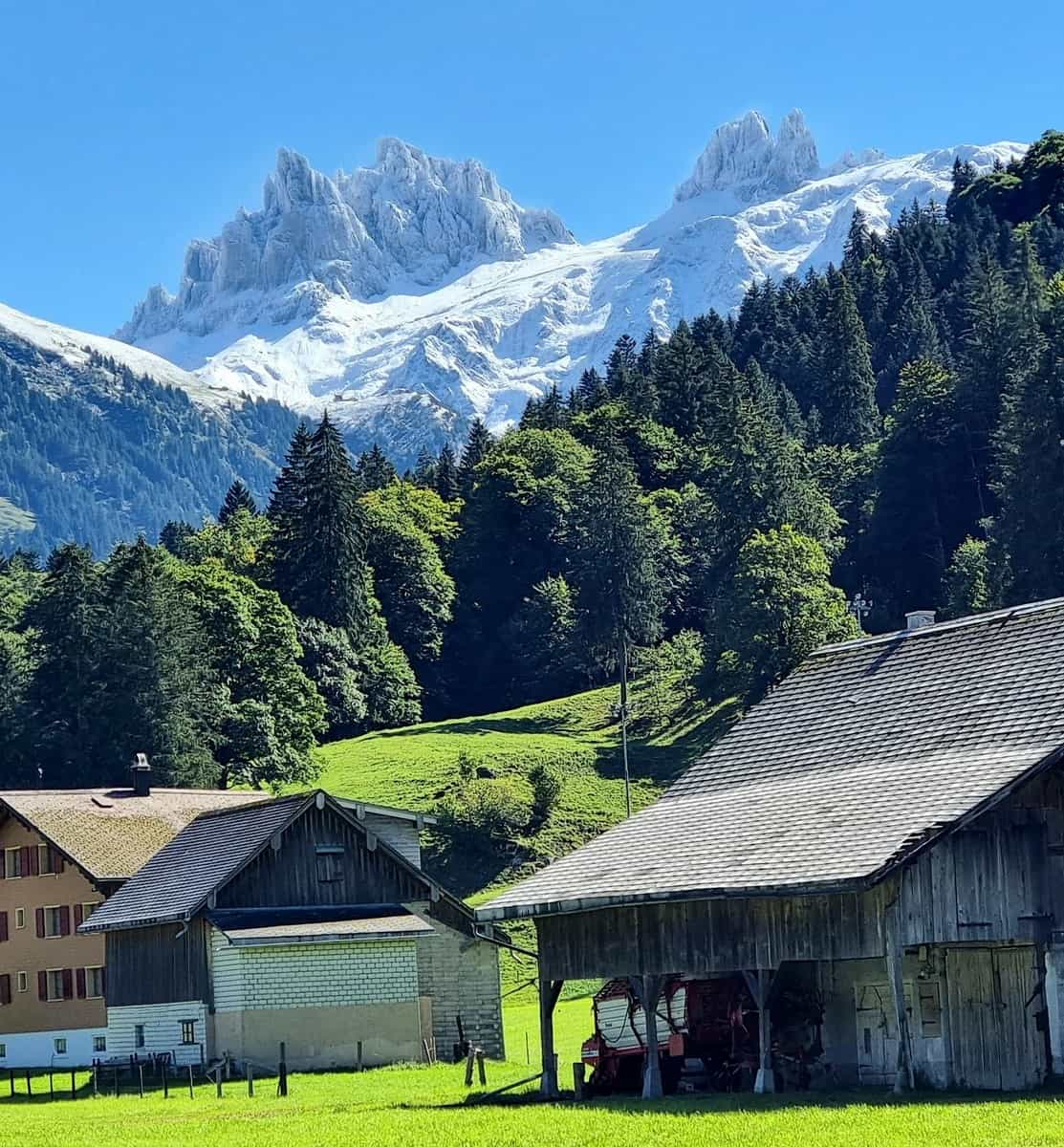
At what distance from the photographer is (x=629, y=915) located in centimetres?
4156

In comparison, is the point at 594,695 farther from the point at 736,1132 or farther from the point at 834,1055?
the point at 736,1132

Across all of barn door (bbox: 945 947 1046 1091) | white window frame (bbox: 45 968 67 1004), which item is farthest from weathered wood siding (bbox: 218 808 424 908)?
barn door (bbox: 945 947 1046 1091)

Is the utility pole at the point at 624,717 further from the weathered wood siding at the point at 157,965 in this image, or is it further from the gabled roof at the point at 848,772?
the gabled roof at the point at 848,772

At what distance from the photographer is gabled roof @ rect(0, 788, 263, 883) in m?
71.3

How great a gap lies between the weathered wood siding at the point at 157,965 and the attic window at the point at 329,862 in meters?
4.01

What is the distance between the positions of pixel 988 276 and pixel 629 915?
123965 millimetres

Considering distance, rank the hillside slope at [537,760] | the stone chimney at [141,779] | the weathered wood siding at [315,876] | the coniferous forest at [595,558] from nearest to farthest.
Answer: the weathered wood siding at [315,876] < the stone chimney at [141,779] < the hillside slope at [537,760] < the coniferous forest at [595,558]

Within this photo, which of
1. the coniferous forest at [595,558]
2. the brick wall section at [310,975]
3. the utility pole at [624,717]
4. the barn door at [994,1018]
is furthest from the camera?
the coniferous forest at [595,558]

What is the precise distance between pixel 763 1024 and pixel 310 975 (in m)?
22.4

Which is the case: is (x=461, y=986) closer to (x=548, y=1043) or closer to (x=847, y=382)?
(x=548, y=1043)

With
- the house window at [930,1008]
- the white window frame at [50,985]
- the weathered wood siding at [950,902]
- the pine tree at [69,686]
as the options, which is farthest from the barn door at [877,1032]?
the pine tree at [69,686]

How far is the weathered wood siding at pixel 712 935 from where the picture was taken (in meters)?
37.3

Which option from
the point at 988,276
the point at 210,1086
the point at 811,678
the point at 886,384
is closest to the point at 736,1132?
the point at 811,678

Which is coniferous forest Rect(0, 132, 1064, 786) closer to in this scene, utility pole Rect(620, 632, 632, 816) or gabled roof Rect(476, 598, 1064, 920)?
utility pole Rect(620, 632, 632, 816)
